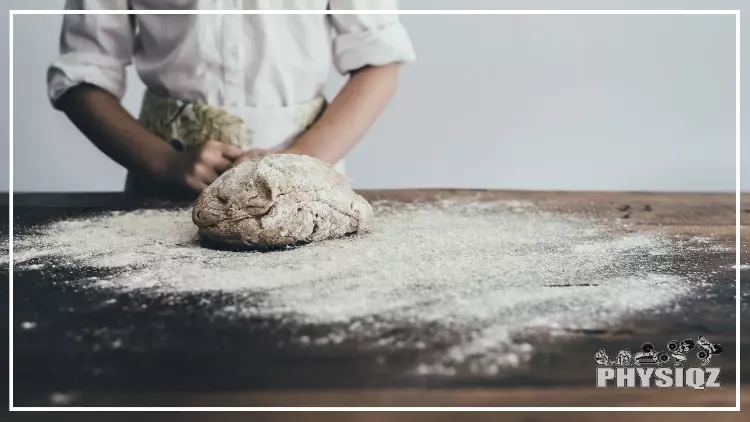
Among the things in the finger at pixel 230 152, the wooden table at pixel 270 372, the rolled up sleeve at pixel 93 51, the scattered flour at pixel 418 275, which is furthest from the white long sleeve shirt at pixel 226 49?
the wooden table at pixel 270 372

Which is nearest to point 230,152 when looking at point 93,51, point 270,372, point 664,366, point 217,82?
point 217,82

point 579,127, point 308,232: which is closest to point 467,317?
point 308,232

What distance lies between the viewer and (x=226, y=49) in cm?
138

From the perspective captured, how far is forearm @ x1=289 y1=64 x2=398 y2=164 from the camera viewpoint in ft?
4.57

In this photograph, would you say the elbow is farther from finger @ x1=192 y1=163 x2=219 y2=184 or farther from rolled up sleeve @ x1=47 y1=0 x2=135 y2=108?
rolled up sleeve @ x1=47 y1=0 x2=135 y2=108

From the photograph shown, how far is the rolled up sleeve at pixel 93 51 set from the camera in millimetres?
1361

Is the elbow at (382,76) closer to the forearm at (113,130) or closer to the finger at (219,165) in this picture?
the finger at (219,165)

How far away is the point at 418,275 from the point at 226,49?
0.76m

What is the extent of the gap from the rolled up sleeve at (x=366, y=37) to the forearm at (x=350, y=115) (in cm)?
3

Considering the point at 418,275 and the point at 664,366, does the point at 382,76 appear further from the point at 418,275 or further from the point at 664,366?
the point at 664,366

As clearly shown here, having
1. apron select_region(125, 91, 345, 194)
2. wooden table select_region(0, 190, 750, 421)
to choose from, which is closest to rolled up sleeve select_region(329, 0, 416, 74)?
apron select_region(125, 91, 345, 194)

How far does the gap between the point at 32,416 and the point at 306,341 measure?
349mm

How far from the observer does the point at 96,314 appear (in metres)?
0.79

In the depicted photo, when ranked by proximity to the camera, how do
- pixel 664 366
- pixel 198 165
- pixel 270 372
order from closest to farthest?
pixel 270 372 → pixel 664 366 → pixel 198 165
